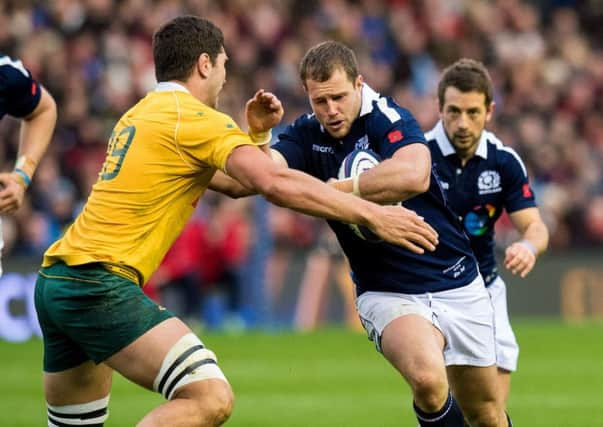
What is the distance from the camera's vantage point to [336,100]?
668 cm

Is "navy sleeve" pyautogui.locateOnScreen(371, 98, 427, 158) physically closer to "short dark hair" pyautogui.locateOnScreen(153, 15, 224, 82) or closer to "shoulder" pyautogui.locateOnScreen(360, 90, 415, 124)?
"shoulder" pyautogui.locateOnScreen(360, 90, 415, 124)

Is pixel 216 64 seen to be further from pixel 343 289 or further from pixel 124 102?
pixel 124 102

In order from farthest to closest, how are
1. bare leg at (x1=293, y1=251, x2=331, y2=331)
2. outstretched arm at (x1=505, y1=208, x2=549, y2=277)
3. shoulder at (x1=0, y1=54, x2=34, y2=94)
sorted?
1. bare leg at (x1=293, y1=251, x2=331, y2=331)
2. shoulder at (x1=0, y1=54, x2=34, y2=94)
3. outstretched arm at (x1=505, y1=208, x2=549, y2=277)

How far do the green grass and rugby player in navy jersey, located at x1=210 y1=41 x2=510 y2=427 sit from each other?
8.11 feet

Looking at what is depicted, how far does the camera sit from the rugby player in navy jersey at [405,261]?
6.37 meters

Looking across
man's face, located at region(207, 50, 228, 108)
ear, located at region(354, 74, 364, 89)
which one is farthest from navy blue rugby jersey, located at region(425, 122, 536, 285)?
man's face, located at region(207, 50, 228, 108)

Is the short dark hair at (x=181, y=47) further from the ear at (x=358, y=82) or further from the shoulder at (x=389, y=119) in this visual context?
the shoulder at (x=389, y=119)

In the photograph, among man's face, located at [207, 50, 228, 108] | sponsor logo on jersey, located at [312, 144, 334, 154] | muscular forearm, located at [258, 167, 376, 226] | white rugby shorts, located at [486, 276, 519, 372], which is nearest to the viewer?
muscular forearm, located at [258, 167, 376, 226]

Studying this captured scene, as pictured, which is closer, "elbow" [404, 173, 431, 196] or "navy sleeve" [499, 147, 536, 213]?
"elbow" [404, 173, 431, 196]

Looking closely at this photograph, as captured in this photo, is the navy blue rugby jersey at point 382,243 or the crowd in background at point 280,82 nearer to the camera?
the navy blue rugby jersey at point 382,243

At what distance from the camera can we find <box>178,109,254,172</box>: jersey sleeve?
18.5ft

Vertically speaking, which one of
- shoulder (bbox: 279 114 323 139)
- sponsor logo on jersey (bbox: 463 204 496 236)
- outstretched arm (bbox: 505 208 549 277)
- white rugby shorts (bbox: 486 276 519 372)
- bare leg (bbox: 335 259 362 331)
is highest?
shoulder (bbox: 279 114 323 139)

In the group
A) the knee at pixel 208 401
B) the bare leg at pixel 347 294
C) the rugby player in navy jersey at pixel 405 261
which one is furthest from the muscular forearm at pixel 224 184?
the bare leg at pixel 347 294

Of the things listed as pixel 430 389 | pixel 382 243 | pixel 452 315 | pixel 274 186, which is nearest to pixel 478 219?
pixel 452 315
